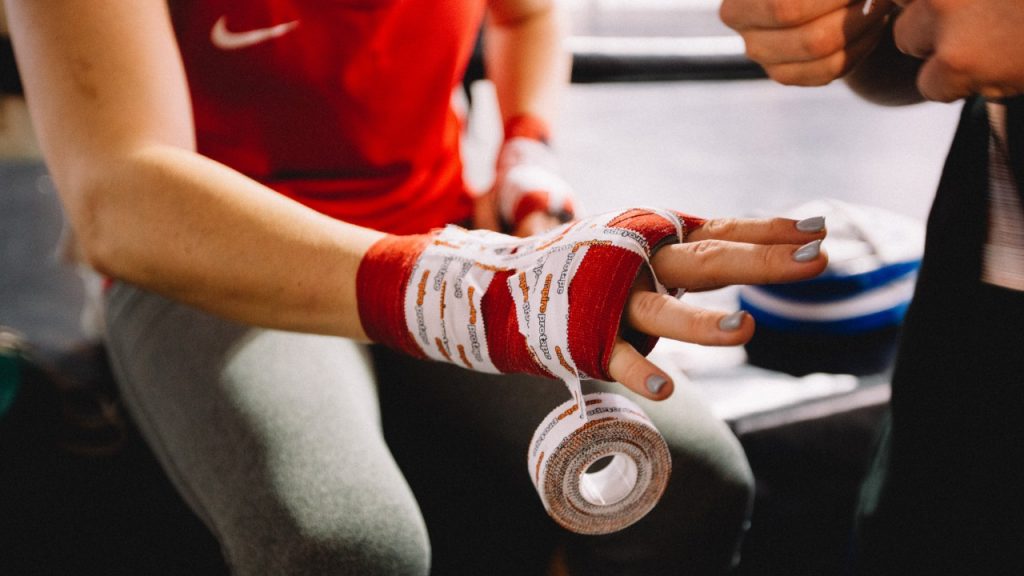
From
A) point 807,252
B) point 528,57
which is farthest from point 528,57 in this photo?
point 807,252

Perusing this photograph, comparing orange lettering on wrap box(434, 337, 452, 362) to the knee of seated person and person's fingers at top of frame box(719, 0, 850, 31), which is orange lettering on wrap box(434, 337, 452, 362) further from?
person's fingers at top of frame box(719, 0, 850, 31)

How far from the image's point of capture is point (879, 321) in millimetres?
1281

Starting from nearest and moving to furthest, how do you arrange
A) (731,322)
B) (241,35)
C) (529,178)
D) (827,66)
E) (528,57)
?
(731,322), (827,66), (241,35), (529,178), (528,57)

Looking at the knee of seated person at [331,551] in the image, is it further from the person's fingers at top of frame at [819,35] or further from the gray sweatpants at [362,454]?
the person's fingers at top of frame at [819,35]

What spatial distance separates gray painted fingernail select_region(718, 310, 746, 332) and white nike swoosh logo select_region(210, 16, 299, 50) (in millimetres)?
562

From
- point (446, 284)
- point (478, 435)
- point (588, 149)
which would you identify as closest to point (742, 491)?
point (478, 435)

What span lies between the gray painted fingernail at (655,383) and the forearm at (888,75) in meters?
0.48

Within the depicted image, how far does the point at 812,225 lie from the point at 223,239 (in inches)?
17.2

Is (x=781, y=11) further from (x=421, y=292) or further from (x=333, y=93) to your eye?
(x=333, y=93)

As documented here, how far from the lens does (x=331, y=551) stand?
0.56 meters

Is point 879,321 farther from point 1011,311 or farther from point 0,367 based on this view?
point 0,367

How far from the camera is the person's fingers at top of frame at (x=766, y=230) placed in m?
0.45

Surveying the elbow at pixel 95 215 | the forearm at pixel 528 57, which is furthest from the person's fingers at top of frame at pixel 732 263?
the forearm at pixel 528 57

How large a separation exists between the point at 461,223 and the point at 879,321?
2.69ft
